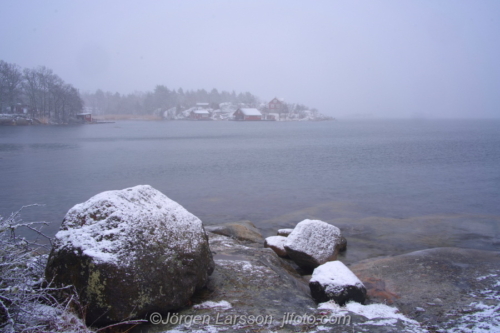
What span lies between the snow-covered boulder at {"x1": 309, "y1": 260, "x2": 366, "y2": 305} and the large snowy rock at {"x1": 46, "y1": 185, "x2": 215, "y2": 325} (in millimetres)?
1885

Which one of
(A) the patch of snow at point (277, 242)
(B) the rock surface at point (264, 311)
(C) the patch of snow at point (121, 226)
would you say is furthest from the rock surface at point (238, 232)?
(C) the patch of snow at point (121, 226)

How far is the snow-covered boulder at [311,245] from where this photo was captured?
368 inches

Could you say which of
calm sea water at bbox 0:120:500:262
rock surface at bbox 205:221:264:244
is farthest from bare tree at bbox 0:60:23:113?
rock surface at bbox 205:221:264:244

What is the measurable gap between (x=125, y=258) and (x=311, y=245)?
6054 millimetres

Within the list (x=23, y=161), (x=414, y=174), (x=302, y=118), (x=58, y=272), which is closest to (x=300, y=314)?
(x=58, y=272)

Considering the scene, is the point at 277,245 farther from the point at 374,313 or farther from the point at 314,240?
the point at 374,313

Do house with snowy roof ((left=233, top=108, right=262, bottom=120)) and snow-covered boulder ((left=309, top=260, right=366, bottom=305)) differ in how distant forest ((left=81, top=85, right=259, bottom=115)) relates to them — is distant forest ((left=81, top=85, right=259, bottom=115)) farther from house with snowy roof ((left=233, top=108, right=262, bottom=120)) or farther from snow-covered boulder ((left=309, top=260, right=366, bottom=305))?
snow-covered boulder ((left=309, top=260, right=366, bottom=305))

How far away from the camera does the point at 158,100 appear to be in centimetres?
16588

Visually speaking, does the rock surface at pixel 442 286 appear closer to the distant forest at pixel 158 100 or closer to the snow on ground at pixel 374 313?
the snow on ground at pixel 374 313

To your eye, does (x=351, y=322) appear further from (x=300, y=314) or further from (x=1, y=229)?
(x=1, y=229)

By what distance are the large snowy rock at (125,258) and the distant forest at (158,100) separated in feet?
525

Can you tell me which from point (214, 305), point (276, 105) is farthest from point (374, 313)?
point (276, 105)

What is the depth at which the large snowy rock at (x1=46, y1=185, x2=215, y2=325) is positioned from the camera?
168 inches

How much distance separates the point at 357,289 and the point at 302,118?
164 metres
